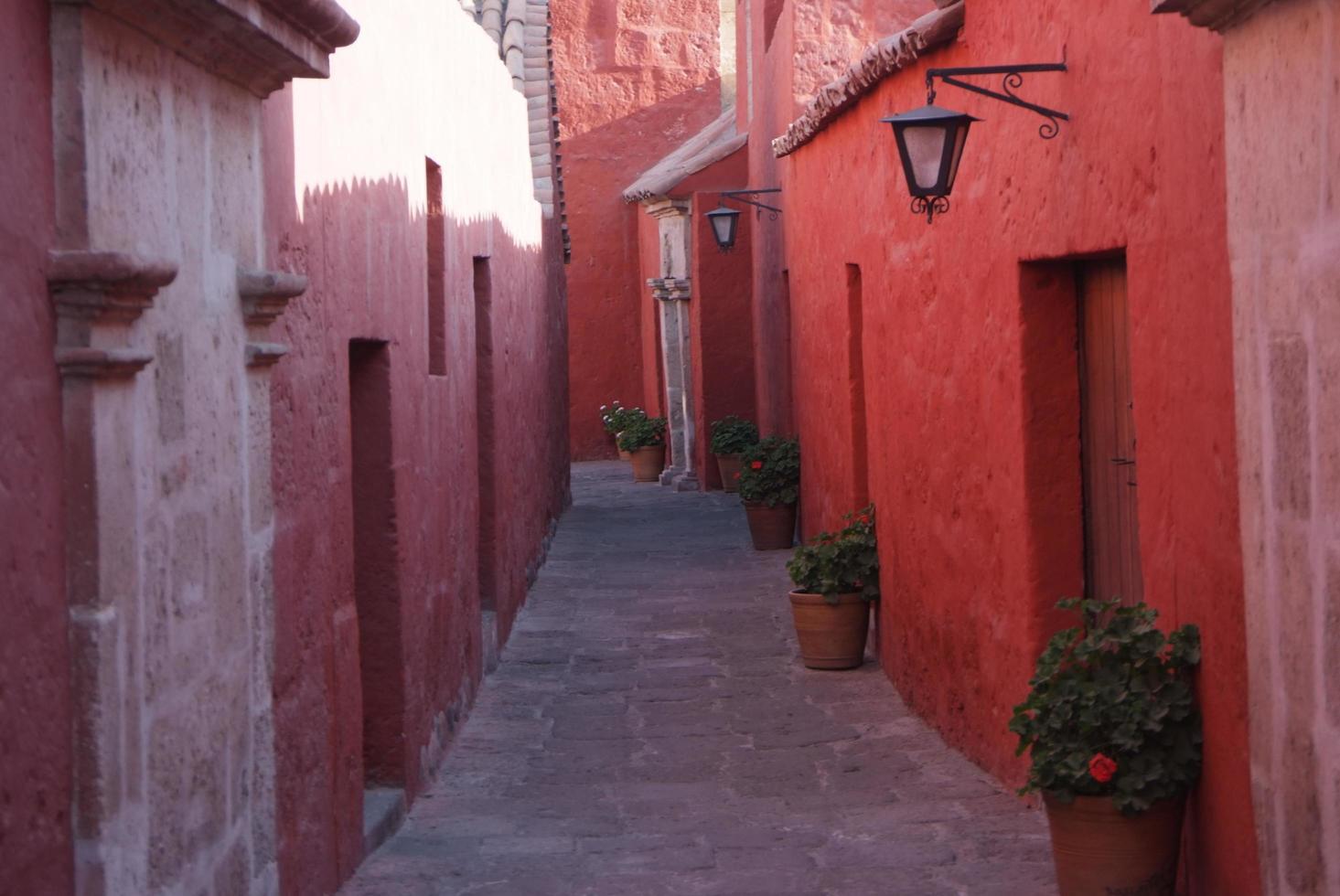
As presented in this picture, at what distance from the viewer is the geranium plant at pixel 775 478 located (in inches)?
584

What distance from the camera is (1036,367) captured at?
6551mm

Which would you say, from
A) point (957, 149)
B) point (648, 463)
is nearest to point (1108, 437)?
point (957, 149)

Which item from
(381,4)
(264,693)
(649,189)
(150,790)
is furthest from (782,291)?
(150,790)

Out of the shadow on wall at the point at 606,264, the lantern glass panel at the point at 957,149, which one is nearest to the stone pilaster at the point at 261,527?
the lantern glass panel at the point at 957,149

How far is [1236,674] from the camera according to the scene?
181 inches

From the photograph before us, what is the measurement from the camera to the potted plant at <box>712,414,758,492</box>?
18.9 meters

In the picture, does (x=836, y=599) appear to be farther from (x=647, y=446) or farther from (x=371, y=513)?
(x=647, y=446)

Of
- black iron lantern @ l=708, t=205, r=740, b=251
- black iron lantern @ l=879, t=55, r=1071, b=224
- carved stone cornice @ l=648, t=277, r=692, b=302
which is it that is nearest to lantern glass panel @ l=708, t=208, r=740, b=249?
black iron lantern @ l=708, t=205, r=740, b=251

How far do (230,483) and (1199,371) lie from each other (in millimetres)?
2650

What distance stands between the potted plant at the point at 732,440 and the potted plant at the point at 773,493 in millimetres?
3683

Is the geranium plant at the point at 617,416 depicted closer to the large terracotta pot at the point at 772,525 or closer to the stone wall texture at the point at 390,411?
the large terracotta pot at the point at 772,525

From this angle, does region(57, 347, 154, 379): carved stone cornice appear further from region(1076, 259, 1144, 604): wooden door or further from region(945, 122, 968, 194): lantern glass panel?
region(945, 122, 968, 194): lantern glass panel

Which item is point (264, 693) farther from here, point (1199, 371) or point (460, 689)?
point (460, 689)

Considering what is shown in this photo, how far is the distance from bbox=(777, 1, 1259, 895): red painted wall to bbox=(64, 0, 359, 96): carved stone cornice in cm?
237
